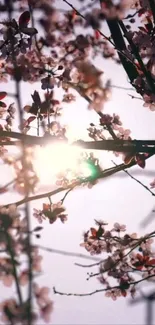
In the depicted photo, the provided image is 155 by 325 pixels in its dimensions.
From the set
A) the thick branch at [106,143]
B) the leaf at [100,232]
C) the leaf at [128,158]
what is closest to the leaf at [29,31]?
the thick branch at [106,143]

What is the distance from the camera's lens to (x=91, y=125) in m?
5.34

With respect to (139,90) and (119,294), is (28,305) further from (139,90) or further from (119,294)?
(119,294)

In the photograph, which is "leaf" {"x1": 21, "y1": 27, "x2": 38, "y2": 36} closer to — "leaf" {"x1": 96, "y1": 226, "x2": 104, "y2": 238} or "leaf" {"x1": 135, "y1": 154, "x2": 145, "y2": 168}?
"leaf" {"x1": 135, "y1": 154, "x2": 145, "y2": 168}

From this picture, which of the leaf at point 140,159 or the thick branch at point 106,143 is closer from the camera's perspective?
the thick branch at point 106,143

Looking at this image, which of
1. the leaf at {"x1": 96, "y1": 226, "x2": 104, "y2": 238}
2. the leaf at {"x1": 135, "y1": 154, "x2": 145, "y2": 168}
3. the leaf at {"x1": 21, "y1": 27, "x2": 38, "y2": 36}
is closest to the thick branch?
the leaf at {"x1": 135, "y1": 154, "x2": 145, "y2": 168}

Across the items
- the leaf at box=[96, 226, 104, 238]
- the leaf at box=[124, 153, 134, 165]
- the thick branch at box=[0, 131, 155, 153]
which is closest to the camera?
the thick branch at box=[0, 131, 155, 153]

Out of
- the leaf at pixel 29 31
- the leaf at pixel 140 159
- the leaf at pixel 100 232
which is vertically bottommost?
the leaf at pixel 100 232

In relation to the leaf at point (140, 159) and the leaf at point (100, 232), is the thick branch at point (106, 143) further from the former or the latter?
the leaf at point (100, 232)

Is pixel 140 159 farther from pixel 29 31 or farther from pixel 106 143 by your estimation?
pixel 29 31

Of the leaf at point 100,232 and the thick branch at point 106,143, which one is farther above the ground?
the thick branch at point 106,143

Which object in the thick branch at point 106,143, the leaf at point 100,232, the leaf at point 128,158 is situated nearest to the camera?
the thick branch at point 106,143

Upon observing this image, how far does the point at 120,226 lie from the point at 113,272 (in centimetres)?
74

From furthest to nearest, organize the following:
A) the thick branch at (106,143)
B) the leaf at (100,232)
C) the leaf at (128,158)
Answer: the leaf at (100,232)
the leaf at (128,158)
the thick branch at (106,143)

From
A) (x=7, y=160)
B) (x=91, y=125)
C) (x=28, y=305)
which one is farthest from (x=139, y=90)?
(x=28, y=305)
